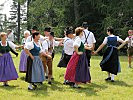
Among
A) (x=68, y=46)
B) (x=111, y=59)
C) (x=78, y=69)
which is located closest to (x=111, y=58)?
(x=111, y=59)

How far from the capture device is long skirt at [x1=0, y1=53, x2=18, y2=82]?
9.22 m

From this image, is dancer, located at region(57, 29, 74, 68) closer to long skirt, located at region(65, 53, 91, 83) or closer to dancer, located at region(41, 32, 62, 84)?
dancer, located at region(41, 32, 62, 84)

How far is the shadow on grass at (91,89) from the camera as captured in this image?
845 cm

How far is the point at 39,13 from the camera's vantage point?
27.9 meters

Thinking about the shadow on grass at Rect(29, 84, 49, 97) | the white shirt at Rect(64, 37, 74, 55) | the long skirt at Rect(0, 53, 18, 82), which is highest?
the white shirt at Rect(64, 37, 74, 55)

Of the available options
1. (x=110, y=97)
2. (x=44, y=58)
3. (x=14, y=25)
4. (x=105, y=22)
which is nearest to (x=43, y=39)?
(x=44, y=58)

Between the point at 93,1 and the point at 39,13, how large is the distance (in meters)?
5.07

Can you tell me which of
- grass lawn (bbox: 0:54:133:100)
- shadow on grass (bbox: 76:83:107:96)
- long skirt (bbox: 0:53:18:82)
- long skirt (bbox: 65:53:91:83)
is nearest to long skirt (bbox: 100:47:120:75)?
grass lawn (bbox: 0:54:133:100)

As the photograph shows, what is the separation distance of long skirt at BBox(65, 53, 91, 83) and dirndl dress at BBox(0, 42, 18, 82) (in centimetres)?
167

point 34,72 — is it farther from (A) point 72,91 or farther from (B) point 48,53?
(B) point 48,53

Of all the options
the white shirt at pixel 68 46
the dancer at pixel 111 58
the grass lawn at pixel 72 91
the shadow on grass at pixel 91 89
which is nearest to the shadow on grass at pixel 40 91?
the grass lawn at pixel 72 91

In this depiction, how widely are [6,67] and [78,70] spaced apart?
207 cm

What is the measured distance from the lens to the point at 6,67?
30.5ft

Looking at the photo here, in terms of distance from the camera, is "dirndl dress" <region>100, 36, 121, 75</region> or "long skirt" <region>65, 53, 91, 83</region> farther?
"dirndl dress" <region>100, 36, 121, 75</region>
